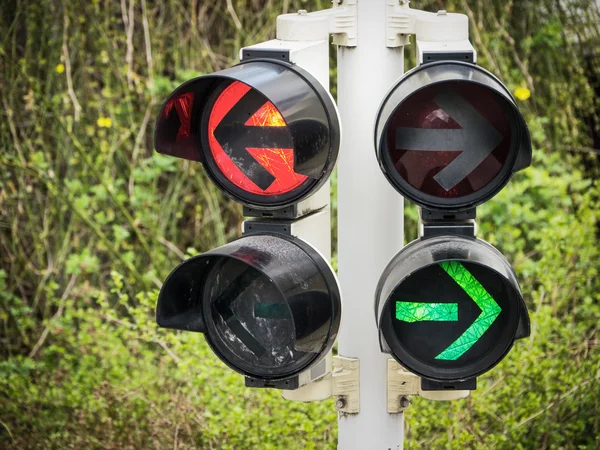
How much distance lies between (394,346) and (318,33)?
80 cm

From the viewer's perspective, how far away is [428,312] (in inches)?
87.7

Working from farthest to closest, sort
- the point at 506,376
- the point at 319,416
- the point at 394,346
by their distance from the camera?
the point at 506,376 → the point at 319,416 → the point at 394,346

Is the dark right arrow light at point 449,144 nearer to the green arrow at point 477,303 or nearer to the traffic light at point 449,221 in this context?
the traffic light at point 449,221

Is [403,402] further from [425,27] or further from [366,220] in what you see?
[425,27]

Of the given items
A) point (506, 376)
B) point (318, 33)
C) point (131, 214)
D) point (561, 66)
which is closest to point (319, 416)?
point (506, 376)

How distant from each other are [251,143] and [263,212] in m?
0.18

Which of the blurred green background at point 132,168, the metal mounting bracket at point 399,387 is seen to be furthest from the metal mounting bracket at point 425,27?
the blurred green background at point 132,168

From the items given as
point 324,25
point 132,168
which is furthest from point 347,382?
point 132,168

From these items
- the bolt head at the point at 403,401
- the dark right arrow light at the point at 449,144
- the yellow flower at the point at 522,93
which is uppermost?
the yellow flower at the point at 522,93

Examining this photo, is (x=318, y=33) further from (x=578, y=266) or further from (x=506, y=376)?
(x=578, y=266)

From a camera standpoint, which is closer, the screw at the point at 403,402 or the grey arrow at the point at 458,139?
the grey arrow at the point at 458,139

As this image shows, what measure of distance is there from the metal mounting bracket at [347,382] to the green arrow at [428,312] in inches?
14.5

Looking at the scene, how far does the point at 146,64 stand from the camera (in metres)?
6.32

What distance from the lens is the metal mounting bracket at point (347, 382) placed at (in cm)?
255
